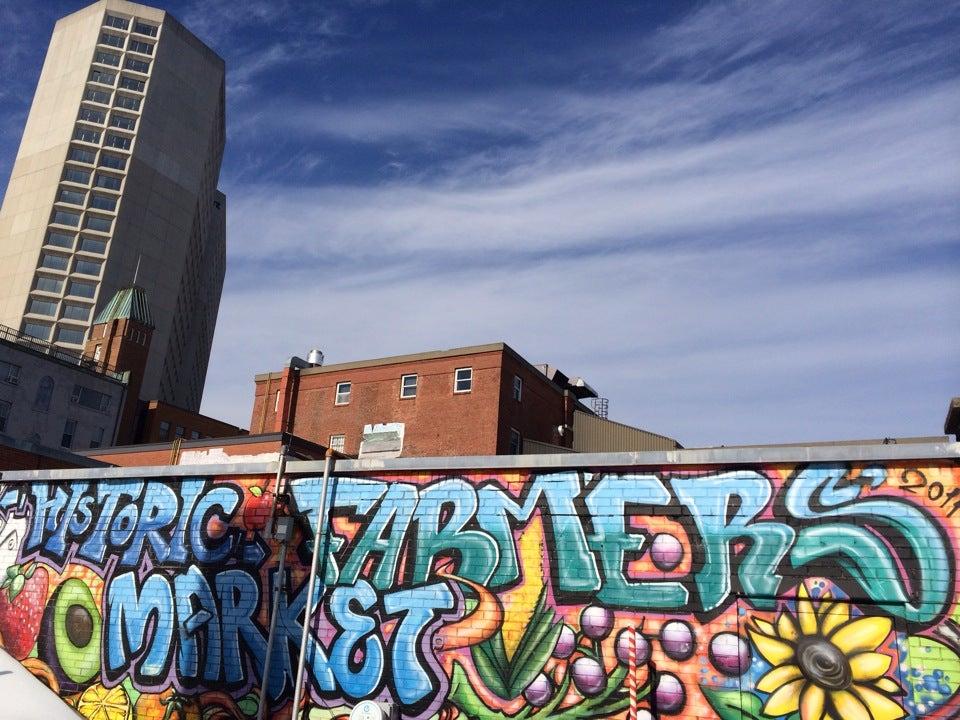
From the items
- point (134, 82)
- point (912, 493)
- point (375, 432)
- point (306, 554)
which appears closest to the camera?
point (912, 493)

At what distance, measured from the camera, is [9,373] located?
49.8m

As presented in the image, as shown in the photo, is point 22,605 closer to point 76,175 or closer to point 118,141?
point 76,175

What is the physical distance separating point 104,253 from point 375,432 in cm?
5623

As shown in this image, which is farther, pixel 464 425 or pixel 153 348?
pixel 153 348

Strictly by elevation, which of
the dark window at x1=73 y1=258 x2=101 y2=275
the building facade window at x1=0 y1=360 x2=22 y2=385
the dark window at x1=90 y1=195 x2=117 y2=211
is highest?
the dark window at x1=90 y1=195 x2=117 y2=211

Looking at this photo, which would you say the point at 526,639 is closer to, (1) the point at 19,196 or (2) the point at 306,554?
(2) the point at 306,554

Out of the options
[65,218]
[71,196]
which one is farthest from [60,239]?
[71,196]

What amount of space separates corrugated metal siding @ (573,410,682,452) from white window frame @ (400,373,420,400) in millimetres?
10157

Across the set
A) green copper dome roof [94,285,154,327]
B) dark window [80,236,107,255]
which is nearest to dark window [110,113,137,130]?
dark window [80,236,107,255]

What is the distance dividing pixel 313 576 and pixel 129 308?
55.1 metres

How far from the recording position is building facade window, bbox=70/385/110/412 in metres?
54.0

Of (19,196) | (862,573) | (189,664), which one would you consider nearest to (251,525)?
(189,664)

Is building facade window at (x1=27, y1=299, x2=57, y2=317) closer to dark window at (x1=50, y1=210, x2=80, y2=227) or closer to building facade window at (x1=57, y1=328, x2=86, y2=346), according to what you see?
building facade window at (x1=57, y1=328, x2=86, y2=346)

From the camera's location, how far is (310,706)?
39.1 ft
